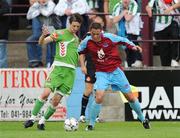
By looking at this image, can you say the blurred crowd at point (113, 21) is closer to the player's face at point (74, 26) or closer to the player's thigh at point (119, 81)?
the player's face at point (74, 26)

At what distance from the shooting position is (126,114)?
1784 cm

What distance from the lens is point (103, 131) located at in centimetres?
1450

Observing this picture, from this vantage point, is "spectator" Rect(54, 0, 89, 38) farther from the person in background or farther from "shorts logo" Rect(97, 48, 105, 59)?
"shorts logo" Rect(97, 48, 105, 59)

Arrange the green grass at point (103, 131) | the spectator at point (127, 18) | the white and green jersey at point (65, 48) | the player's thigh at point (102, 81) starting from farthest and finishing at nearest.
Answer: the spectator at point (127, 18)
the white and green jersey at point (65, 48)
the player's thigh at point (102, 81)
the green grass at point (103, 131)

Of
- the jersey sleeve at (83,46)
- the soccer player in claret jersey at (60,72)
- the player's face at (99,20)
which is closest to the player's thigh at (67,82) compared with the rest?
the soccer player in claret jersey at (60,72)

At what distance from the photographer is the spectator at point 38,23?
58.1 ft

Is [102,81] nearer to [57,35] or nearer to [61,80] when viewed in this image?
[61,80]

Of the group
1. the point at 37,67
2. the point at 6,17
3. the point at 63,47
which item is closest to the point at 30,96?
the point at 37,67

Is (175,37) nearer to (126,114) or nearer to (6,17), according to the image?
(126,114)

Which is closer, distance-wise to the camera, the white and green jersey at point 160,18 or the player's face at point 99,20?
the player's face at point 99,20

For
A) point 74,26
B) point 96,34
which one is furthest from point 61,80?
point 96,34

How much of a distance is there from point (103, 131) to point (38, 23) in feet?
14.0

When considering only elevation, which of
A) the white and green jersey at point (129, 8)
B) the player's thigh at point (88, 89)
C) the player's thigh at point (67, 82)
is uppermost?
the white and green jersey at point (129, 8)

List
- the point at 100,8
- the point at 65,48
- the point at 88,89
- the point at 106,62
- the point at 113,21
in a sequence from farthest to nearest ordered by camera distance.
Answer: the point at 100,8, the point at 113,21, the point at 88,89, the point at 65,48, the point at 106,62
